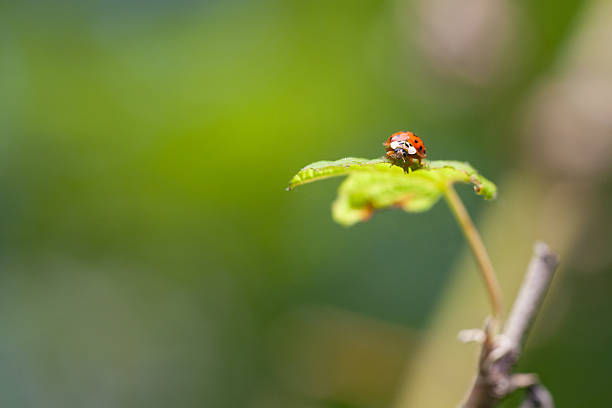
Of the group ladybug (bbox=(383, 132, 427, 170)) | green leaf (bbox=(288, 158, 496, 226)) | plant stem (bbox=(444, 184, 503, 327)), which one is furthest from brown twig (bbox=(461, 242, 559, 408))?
ladybug (bbox=(383, 132, 427, 170))

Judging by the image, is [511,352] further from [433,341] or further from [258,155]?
[258,155]

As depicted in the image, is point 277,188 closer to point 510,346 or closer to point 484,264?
point 484,264

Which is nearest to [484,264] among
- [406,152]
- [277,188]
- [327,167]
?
[406,152]

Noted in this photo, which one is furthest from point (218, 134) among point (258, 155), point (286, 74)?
point (286, 74)

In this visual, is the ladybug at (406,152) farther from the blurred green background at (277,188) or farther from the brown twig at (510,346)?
the blurred green background at (277,188)

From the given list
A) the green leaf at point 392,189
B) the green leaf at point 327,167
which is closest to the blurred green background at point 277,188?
the green leaf at point 392,189
